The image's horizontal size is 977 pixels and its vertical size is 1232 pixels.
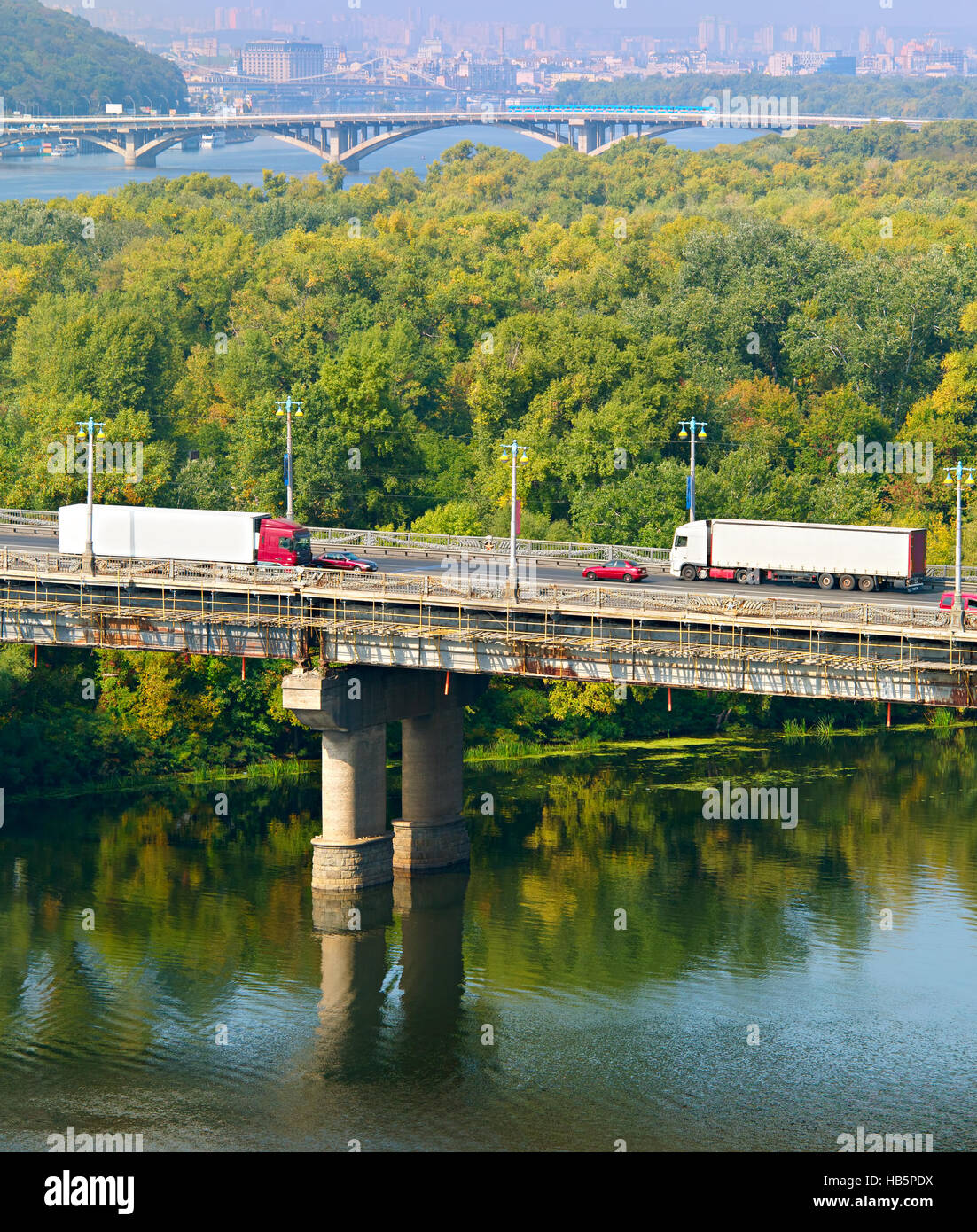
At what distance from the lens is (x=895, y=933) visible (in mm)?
69438

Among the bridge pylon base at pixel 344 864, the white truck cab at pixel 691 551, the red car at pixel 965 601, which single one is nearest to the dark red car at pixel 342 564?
the bridge pylon base at pixel 344 864

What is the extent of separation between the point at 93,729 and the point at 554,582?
95.7 feet

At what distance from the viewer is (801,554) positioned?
257 ft

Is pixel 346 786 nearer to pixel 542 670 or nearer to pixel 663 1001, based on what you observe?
pixel 542 670

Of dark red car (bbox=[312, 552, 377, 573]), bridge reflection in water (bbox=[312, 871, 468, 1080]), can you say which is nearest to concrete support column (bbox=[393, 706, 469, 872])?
bridge reflection in water (bbox=[312, 871, 468, 1080])

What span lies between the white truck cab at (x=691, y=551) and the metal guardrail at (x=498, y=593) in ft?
21.6

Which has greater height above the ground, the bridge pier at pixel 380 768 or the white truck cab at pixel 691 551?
the white truck cab at pixel 691 551

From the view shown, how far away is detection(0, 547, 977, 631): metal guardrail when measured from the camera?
6681 centimetres

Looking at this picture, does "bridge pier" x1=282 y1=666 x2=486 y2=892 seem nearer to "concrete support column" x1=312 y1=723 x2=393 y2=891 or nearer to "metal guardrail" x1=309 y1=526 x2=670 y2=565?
"concrete support column" x1=312 y1=723 x2=393 y2=891

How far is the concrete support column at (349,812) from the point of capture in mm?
75875

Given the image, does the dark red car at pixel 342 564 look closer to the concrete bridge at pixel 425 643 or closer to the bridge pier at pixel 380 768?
the concrete bridge at pixel 425 643

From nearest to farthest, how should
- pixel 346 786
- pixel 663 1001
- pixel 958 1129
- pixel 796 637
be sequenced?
pixel 958 1129
pixel 663 1001
pixel 796 637
pixel 346 786

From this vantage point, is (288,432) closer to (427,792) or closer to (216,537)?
(216,537)

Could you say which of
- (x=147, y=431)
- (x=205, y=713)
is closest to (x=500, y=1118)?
(x=205, y=713)
